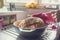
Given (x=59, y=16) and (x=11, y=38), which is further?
(x=59, y=16)

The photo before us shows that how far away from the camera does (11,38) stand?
0.71m

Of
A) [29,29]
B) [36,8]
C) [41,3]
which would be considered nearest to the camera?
[29,29]

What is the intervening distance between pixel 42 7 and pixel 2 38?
1.62 m

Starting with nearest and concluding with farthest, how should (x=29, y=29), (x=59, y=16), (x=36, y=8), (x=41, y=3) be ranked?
(x=29, y=29)
(x=59, y=16)
(x=36, y=8)
(x=41, y=3)

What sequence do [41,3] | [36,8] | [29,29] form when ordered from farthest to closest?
[41,3] < [36,8] < [29,29]

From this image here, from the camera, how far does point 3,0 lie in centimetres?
249

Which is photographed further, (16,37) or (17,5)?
(17,5)

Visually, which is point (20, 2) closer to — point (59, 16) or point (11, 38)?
point (59, 16)

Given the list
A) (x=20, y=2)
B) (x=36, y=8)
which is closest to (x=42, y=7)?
(x=36, y=8)

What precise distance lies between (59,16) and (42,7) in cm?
99

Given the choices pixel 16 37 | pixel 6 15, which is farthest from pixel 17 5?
pixel 16 37

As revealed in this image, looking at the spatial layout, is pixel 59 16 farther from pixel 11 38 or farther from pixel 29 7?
pixel 29 7

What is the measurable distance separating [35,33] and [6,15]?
719mm

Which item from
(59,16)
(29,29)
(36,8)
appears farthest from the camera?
(36,8)
